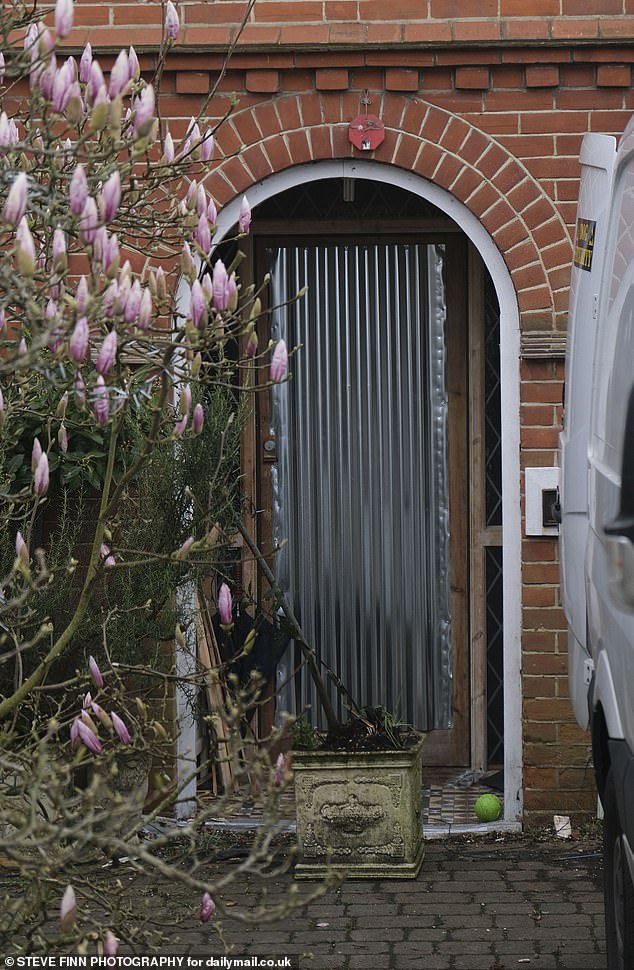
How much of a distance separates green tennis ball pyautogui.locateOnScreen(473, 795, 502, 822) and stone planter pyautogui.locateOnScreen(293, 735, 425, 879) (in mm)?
868

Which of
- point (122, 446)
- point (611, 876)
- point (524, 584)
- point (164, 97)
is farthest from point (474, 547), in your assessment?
point (611, 876)

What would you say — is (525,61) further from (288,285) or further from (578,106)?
(288,285)

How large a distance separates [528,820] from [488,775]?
1.18 meters

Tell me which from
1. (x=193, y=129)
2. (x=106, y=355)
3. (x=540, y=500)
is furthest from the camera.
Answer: (x=540, y=500)

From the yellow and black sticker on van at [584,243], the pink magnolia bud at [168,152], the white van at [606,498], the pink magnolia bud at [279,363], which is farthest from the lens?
the yellow and black sticker on van at [584,243]

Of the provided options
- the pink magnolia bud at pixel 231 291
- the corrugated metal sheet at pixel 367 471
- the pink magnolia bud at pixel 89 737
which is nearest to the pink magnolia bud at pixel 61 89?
the pink magnolia bud at pixel 231 291

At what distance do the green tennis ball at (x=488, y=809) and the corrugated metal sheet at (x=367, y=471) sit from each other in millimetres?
1300

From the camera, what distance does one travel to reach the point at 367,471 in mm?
8219

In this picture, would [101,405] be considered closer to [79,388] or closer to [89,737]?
[79,388]

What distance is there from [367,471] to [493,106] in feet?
7.54

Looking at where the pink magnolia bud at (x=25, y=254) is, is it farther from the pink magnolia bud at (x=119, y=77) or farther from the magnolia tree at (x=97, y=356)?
the pink magnolia bud at (x=119, y=77)

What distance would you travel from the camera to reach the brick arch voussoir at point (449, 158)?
6.80m

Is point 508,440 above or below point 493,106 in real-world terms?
below

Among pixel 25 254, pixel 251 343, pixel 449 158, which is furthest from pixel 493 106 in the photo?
pixel 25 254
